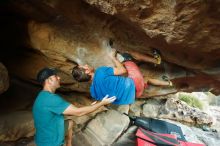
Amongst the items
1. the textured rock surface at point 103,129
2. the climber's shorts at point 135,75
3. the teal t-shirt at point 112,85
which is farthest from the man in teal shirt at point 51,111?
the textured rock surface at point 103,129

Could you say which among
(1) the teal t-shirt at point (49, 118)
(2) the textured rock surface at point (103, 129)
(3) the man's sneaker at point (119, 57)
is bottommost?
(2) the textured rock surface at point (103, 129)

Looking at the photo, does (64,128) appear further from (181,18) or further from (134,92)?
(181,18)

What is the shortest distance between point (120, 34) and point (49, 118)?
2.03 meters

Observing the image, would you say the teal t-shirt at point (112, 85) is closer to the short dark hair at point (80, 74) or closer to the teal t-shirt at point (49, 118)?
the short dark hair at point (80, 74)

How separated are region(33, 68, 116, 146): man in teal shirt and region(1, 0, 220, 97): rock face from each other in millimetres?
1222

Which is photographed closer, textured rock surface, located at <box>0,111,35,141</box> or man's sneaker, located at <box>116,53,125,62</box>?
man's sneaker, located at <box>116,53,125,62</box>

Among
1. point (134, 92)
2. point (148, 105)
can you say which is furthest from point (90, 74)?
point (148, 105)

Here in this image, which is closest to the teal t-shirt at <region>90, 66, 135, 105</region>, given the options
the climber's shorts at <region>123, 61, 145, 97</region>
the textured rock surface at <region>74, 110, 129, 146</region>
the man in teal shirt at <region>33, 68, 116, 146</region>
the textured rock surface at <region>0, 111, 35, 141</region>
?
the climber's shorts at <region>123, 61, 145, 97</region>

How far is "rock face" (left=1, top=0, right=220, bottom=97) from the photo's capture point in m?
3.52

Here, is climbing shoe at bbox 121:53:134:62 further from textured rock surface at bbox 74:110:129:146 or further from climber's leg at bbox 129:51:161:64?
textured rock surface at bbox 74:110:129:146

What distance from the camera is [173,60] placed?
5348mm

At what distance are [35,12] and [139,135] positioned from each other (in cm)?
421

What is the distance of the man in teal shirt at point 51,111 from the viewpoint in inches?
155

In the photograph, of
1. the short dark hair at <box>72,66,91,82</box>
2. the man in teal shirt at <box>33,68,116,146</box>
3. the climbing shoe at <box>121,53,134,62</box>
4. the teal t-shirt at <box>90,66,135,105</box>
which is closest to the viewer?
the man in teal shirt at <box>33,68,116,146</box>
